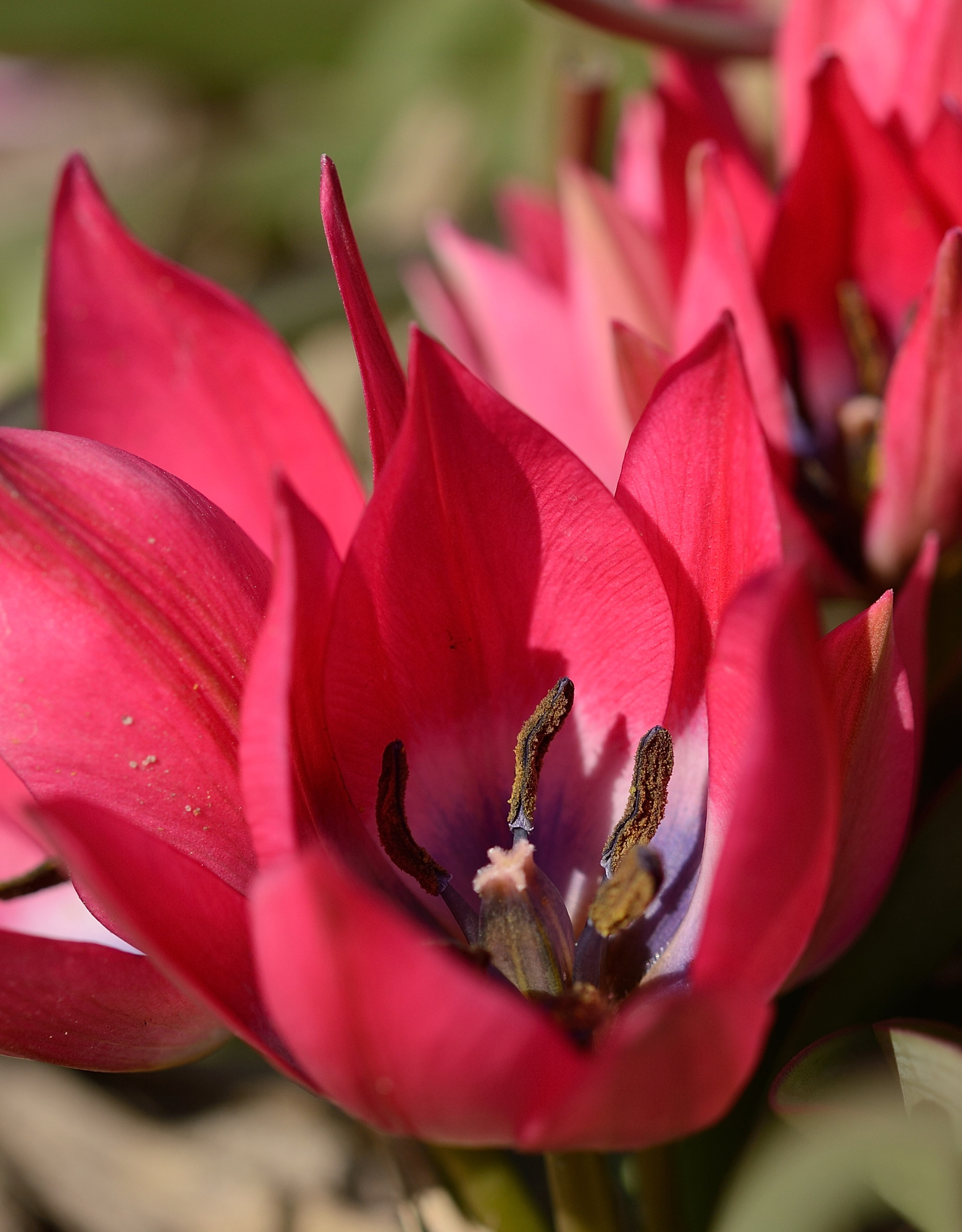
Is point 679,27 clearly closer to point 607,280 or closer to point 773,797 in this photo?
point 607,280

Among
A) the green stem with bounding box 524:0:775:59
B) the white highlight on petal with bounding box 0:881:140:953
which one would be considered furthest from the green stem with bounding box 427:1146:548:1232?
the green stem with bounding box 524:0:775:59

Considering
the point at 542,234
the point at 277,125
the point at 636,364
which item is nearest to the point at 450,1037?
the point at 636,364

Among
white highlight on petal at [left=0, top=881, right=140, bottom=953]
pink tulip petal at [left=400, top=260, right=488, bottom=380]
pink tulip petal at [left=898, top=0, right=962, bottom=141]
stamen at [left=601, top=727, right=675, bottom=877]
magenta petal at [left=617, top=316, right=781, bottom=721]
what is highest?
pink tulip petal at [left=898, top=0, right=962, bottom=141]

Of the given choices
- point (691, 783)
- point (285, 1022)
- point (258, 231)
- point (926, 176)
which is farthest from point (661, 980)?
point (258, 231)

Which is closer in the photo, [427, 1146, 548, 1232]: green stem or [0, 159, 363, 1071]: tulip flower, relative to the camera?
[0, 159, 363, 1071]: tulip flower

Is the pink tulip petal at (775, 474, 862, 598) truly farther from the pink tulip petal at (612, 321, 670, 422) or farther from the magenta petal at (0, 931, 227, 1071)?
the magenta petal at (0, 931, 227, 1071)

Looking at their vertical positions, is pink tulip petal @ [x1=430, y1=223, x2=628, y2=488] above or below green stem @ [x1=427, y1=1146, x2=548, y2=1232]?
above

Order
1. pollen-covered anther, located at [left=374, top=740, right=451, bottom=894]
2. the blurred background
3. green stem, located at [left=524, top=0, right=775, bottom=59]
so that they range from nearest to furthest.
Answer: pollen-covered anther, located at [left=374, top=740, right=451, bottom=894] → green stem, located at [left=524, top=0, right=775, bottom=59] → the blurred background
